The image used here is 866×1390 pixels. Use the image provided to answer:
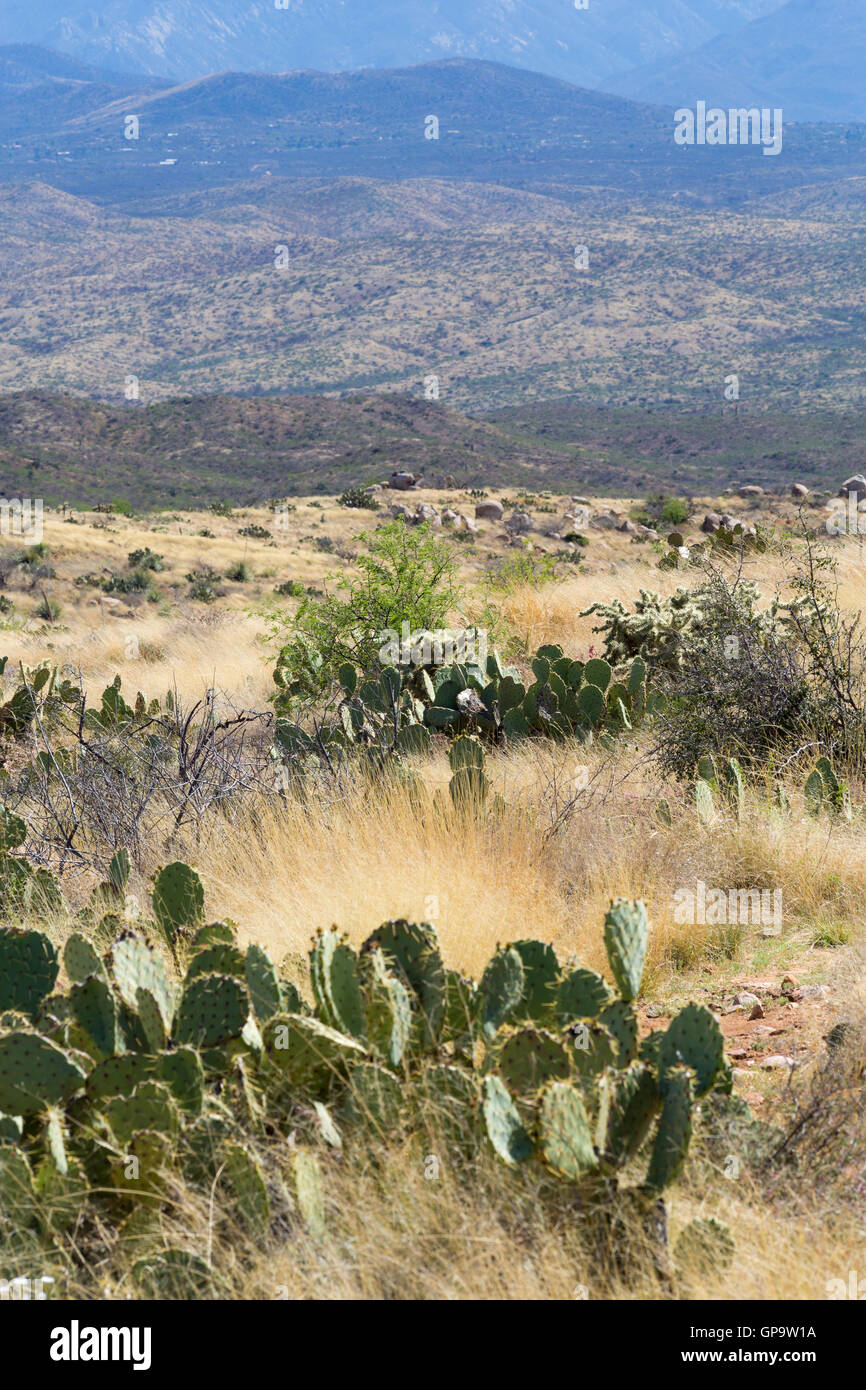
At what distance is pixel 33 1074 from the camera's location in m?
2.64

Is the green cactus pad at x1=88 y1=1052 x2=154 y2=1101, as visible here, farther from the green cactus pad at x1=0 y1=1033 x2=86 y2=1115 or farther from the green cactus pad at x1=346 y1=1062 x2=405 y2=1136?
the green cactus pad at x1=346 y1=1062 x2=405 y2=1136

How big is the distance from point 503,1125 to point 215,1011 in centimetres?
92

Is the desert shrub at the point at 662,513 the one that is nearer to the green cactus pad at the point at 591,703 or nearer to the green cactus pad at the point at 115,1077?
the green cactus pad at the point at 591,703

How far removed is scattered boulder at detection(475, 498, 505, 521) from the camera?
3041 centimetres

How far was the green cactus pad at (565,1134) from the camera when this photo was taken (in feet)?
7.50

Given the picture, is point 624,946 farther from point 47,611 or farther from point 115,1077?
point 47,611

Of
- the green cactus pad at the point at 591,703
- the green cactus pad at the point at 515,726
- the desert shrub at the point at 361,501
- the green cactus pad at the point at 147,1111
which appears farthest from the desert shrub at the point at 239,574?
the green cactus pad at the point at 147,1111

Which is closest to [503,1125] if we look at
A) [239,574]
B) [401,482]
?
[239,574]

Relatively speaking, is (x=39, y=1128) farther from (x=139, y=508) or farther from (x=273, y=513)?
(x=139, y=508)

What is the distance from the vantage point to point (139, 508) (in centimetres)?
4069

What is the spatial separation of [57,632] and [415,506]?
15945mm

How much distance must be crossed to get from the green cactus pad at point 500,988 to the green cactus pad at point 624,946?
1.15 ft
